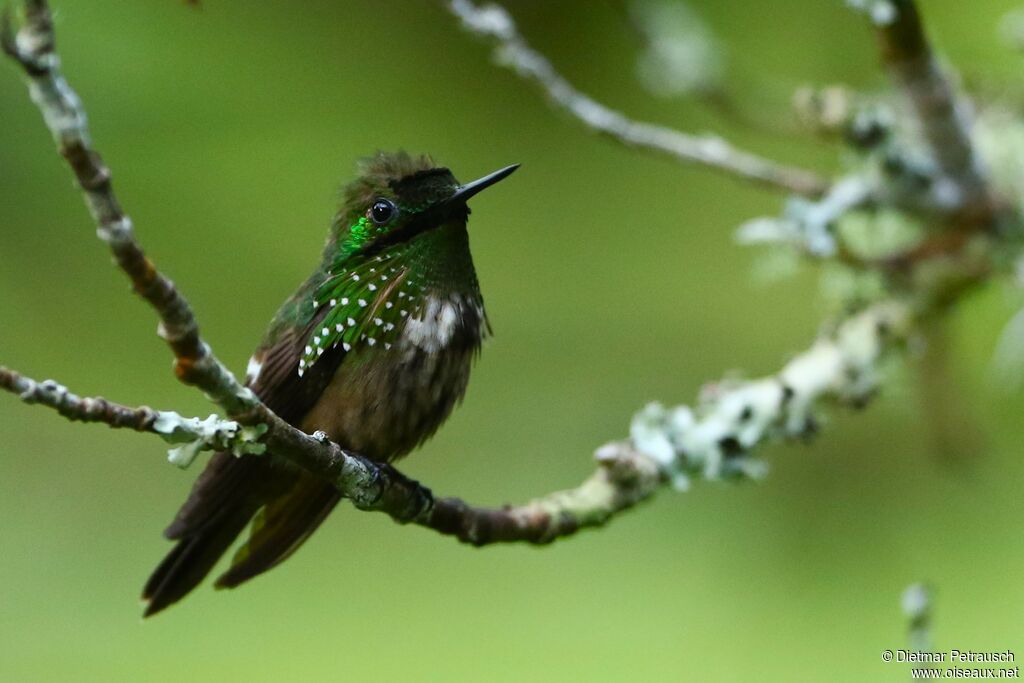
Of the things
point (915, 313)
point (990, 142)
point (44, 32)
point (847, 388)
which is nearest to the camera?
point (44, 32)

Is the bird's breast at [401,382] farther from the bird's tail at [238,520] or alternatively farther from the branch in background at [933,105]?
the branch in background at [933,105]

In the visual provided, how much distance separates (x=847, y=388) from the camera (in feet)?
8.16

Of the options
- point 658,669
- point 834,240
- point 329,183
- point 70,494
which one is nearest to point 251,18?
point 329,183

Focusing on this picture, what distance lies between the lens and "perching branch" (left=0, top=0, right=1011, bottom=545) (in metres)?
0.90

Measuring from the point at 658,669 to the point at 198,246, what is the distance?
5.93 feet

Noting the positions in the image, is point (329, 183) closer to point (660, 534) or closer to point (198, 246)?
point (198, 246)

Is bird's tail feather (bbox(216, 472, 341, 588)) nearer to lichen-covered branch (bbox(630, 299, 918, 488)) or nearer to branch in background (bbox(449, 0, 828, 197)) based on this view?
lichen-covered branch (bbox(630, 299, 918, 488))

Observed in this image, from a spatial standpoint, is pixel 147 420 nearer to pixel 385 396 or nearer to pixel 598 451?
pixel 385 396

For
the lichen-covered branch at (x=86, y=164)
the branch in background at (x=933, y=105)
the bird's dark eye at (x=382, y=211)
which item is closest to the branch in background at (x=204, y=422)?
the lichen-covered branch at (x=86, y=164)

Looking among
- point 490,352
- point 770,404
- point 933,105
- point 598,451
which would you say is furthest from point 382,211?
point 490,352

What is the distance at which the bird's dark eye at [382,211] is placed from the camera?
1.89 m

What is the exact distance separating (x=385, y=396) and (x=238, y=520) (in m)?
0.39

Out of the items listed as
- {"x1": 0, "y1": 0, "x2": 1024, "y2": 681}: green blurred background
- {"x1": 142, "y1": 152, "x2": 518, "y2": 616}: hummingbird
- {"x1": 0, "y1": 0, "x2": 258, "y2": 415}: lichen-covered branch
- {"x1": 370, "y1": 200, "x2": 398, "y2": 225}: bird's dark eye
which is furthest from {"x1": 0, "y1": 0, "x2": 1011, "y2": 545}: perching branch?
{"x1": 0, "y1": 0, "x2": 1024, "y2": 681}: green blurred background

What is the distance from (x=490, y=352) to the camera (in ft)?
12.0
